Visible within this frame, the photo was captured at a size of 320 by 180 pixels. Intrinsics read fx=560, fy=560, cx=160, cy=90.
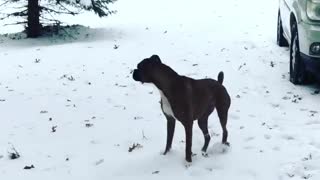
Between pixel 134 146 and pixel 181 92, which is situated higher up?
pixel 181 92

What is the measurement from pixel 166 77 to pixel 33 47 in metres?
8.74

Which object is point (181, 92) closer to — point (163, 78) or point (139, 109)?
point (163, 78)

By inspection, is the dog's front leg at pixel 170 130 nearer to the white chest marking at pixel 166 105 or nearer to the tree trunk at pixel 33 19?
the white chest marking at pixel 166 105

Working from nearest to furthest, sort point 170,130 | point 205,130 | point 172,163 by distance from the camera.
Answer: point 172,163
point 170,130
point 205,130

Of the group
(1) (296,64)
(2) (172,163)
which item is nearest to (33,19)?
(1) (296,64)

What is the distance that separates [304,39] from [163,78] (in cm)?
339

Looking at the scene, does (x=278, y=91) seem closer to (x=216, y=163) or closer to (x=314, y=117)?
(x=314, y=117)

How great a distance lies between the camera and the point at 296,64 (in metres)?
8.75

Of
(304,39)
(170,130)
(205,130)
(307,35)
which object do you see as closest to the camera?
(170,130)

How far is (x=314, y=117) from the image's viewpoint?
7.20 m

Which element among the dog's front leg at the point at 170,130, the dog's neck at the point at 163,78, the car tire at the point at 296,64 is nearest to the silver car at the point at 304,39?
the car tire at the point at 296,64

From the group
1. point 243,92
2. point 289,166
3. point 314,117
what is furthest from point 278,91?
point 289,166

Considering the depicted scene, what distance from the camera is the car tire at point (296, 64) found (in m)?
8.69

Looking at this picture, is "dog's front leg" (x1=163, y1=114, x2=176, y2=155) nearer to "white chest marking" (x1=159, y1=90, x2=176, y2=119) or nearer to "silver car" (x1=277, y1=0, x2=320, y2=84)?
"white chest marking" (x1=159, y1=90, x2=176, y2=119)
